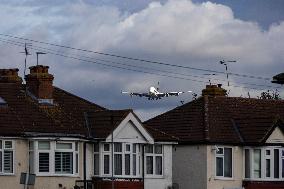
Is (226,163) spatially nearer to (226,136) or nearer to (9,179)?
(226,136)

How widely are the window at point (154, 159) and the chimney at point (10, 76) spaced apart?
28.5 feet

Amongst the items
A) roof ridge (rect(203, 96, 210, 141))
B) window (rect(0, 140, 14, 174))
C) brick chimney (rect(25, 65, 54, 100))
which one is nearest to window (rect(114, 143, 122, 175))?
brick chimney (rect(25, 65, 54, 100))

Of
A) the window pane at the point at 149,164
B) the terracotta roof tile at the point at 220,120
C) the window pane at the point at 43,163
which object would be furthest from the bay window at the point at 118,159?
the terracotta roof tile at the point at 220,120

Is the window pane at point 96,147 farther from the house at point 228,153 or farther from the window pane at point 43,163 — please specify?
the house at point 228,153

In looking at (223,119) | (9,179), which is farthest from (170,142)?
(9,179)

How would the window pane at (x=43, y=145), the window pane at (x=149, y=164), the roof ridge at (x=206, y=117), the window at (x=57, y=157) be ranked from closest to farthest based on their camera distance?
the window at (x=57, y=157)
the window pane at (x=43, y=145)
the window pane at (x=149, y=164)
the roof ridge at (x=206, y=117)

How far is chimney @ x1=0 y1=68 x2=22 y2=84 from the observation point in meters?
53.1

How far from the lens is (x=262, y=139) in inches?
2095

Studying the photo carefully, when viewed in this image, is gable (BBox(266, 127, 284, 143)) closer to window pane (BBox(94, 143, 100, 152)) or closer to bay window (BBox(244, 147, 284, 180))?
bay window (BBox(244, 147, 284, 180))

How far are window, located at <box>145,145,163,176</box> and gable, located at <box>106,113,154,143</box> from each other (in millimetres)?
1044

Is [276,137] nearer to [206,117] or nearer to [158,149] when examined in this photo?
[206,117]

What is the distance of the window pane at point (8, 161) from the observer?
4625cm

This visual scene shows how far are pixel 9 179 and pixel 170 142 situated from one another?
10200mm

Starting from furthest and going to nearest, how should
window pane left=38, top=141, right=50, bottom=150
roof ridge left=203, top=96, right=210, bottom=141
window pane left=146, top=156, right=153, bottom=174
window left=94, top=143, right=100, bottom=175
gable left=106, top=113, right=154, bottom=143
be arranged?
roof ridge left=203, top=96, right=210, bottom=141
window pane left=146, top=156, right=153, bottom=174
window left=94, top=143, right=100, bottom=175
gable left=106, top=113, right=154, bottom=143
window pane left=38, top=141, right=50, bottom=150
